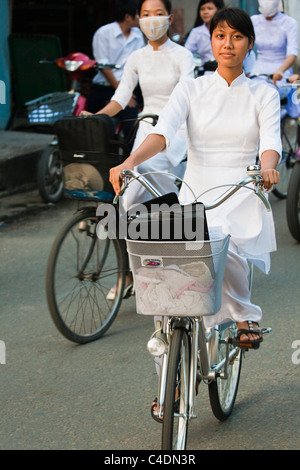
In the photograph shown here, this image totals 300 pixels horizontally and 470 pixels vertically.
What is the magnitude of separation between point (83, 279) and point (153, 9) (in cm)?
202

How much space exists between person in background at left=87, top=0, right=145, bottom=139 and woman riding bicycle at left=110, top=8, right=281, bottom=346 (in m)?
4.97

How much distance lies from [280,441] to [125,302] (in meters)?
2.30

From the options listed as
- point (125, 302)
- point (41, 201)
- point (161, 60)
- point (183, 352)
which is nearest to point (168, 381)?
point (183, 352)

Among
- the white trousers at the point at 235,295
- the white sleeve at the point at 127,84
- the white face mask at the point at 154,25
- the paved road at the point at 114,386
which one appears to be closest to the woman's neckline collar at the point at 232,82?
the white trousers at the point at 235,295

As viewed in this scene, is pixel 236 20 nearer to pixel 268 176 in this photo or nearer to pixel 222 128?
pixel 222 128

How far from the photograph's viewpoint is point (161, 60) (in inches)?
233

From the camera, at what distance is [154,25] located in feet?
19.4

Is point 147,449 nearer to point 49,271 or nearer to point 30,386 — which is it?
point 30,386

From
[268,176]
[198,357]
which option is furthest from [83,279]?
[268,176]

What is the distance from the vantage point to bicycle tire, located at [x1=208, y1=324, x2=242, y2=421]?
3.85 m

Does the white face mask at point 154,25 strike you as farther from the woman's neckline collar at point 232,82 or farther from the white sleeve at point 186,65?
the woman's neckline collar at point 232,82

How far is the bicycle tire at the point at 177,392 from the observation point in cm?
309

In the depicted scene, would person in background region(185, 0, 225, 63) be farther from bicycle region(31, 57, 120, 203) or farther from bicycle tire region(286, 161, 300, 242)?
bicycle tire region(286, 161, 300, 242)

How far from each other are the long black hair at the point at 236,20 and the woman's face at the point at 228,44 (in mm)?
16
